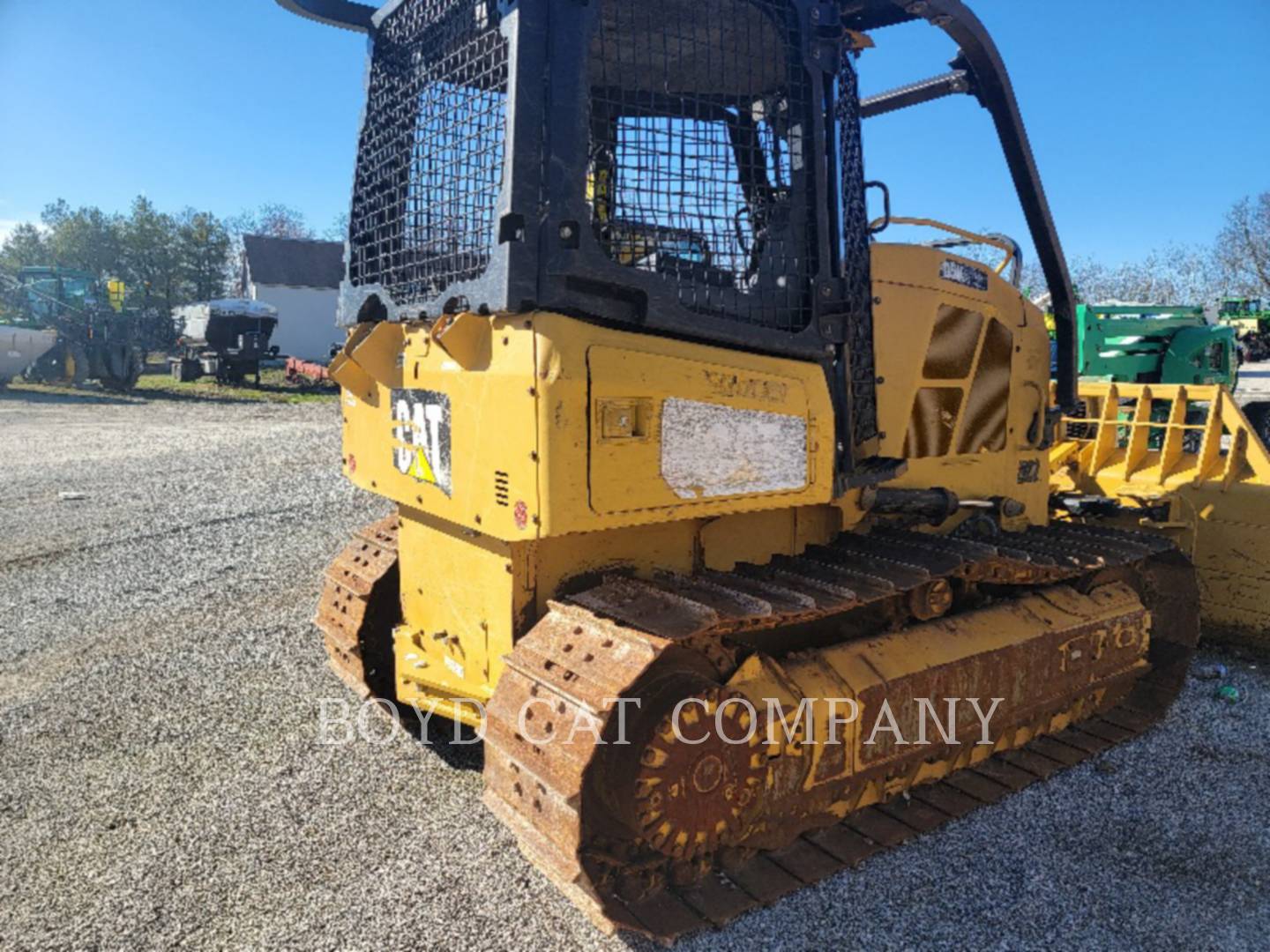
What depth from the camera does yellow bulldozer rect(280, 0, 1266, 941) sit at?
2654mm

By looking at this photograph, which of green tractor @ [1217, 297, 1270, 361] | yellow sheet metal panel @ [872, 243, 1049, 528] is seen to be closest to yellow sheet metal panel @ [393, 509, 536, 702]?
yellow sheet metal panel @ [872, 243, 1049, 528]

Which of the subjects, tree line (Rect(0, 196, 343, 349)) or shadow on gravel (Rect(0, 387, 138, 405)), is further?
tree line (Rect(0, 196, 343, 349))

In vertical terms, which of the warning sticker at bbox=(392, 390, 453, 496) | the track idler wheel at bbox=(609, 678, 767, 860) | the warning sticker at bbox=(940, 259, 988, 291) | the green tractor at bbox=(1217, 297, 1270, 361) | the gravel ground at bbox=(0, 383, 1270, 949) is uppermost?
the green tractor at bbox=(1217, 297, 1270, 361)

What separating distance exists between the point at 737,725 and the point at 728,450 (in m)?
0.87

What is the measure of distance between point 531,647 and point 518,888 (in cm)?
98

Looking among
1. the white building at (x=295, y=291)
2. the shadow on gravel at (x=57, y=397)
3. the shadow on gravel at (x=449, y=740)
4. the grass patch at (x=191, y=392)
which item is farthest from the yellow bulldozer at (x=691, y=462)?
the white building at (x=295, y=291)

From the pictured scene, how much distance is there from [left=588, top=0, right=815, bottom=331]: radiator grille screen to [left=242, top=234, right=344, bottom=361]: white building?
43.3m

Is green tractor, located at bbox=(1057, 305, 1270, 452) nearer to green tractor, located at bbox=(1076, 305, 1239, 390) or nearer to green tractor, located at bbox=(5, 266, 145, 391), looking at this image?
green tractor, located at bbox=(1076, 305, 1239, 390)

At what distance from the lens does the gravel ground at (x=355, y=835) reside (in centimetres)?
293

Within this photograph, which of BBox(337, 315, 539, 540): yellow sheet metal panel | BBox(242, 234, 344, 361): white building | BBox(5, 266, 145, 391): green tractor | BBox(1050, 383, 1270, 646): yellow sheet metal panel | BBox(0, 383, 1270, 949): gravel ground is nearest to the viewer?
BBox(337, 315, 539, 540): yellow sheet metal panel

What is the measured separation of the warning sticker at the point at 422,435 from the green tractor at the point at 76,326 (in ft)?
83.8

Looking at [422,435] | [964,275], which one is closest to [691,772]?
[422,435]

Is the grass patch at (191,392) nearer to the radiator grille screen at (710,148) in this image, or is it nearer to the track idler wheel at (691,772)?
the radiator grille screen at (710,148)

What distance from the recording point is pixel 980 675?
143 inches
